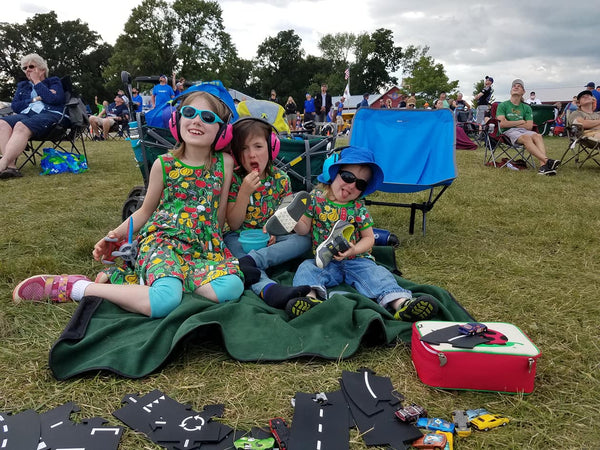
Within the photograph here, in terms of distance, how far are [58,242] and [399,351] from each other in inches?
121

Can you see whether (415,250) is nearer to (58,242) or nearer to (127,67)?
(58,242)

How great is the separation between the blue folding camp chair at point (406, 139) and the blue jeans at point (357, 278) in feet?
4.81

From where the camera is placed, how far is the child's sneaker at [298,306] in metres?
2.36

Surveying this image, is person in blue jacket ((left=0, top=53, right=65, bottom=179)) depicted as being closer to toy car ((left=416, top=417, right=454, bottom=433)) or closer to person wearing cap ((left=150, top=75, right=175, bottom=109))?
person wearing cap ((left=150, top=75, right=175, bottom=109))

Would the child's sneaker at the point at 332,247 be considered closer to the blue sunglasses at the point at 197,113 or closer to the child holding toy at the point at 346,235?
the child holding toy at the point at 346,235

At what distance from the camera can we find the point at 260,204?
3.26m

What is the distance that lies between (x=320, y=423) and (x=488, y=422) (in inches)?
25.8

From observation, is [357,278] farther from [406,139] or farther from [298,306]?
[406,139]

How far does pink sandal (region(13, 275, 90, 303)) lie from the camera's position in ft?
8.23

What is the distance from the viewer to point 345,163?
2.84 meters

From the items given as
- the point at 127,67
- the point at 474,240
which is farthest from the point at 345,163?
the point at 127,67

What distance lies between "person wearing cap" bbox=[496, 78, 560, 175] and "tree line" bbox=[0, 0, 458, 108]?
37580 millimetres

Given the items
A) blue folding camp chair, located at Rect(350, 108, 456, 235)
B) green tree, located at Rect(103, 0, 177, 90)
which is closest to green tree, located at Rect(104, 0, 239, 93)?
green tree, located at Rect(103, 0, 177, 90)

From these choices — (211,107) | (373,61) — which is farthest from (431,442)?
(373,61)
